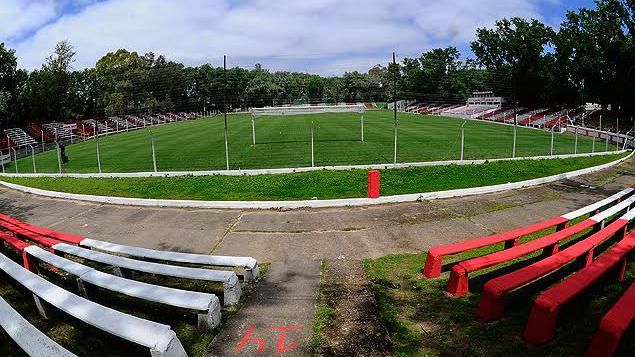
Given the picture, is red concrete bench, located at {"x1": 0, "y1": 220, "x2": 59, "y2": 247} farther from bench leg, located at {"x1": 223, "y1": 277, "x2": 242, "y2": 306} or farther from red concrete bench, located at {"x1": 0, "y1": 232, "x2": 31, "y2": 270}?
bench leg, located at {"x1": 223, "y1": 277, "x2": 242, "y2": 306}

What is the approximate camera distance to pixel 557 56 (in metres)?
48.2

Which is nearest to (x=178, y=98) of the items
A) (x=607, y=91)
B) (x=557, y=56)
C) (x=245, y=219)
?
(x=557, y=56)

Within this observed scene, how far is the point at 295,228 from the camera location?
9.55 metres

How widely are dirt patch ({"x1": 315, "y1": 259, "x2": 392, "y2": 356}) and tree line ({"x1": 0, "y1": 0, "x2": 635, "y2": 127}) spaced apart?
11.9 m

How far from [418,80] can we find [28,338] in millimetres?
78502

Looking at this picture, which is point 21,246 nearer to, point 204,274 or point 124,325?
point 204,274

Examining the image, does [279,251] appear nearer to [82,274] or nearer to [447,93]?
[82,274]

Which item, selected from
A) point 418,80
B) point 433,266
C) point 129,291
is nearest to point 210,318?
point 129,291

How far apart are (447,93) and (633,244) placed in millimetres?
75270

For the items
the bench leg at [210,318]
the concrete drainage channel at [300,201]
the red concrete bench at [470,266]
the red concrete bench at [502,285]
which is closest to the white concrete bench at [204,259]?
the bench leg at [210,318]

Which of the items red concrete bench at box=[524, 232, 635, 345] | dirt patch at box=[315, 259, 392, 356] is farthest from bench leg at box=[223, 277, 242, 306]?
red concrete bench at box=[524, 232, 635, 345]

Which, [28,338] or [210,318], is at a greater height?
[28,338]

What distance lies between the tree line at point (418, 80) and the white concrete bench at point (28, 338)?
14.0 metres

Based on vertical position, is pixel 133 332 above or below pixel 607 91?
below
